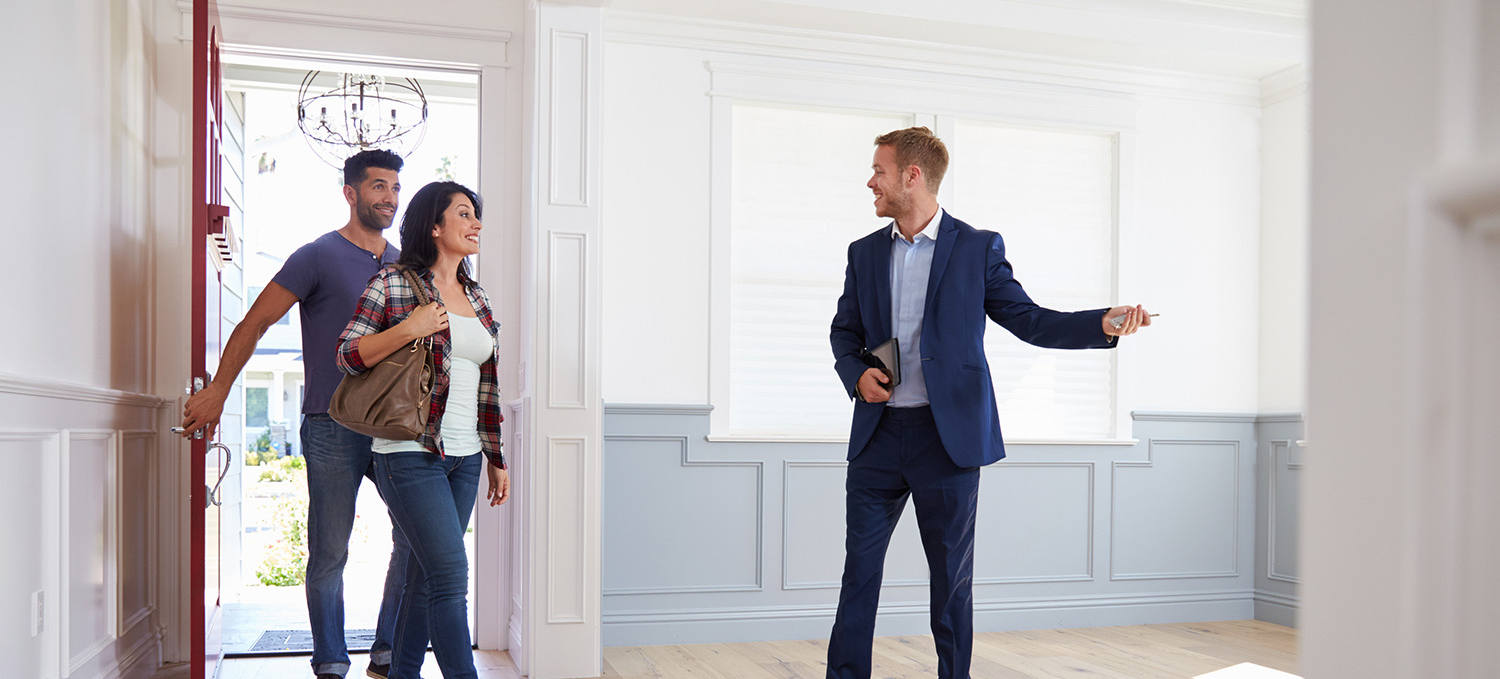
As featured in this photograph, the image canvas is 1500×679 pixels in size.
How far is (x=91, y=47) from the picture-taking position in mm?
2711

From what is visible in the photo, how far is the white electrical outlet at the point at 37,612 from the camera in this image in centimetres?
225

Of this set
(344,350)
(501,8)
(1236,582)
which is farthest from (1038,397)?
(344,350)

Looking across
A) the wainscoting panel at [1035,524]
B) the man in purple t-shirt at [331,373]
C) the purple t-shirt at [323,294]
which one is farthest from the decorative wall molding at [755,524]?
the purple t-shirt at [323,294]

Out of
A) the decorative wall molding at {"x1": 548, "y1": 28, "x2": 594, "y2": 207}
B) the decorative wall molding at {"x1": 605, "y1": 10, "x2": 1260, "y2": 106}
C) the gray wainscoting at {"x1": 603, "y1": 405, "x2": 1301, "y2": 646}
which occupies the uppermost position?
the decorative wall molding at {"x1": 605, "y1": 10, "x2": 1260, "y2": 106}

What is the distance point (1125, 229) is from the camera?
4.54 meters

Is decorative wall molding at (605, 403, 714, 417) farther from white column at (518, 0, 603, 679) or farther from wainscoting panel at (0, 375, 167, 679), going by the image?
wainscoting panel at (0, 375, 167, 679)

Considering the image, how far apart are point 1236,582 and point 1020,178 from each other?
6.86 ft

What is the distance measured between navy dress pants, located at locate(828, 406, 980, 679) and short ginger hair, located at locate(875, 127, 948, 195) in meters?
0.63

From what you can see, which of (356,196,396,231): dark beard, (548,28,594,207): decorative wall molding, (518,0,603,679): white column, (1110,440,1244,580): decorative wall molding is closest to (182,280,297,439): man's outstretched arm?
(356,196,396,231): dark beard

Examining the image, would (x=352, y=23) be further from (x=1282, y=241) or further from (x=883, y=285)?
(x=1282, y=241)

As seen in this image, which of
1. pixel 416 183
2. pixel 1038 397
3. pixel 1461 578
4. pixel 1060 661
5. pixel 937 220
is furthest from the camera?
pixel 416 183

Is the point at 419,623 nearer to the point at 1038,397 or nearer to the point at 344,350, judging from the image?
the point at 344,350

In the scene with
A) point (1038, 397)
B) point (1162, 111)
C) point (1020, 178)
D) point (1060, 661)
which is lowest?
point (1060, 661)

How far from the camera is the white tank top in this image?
239cm
